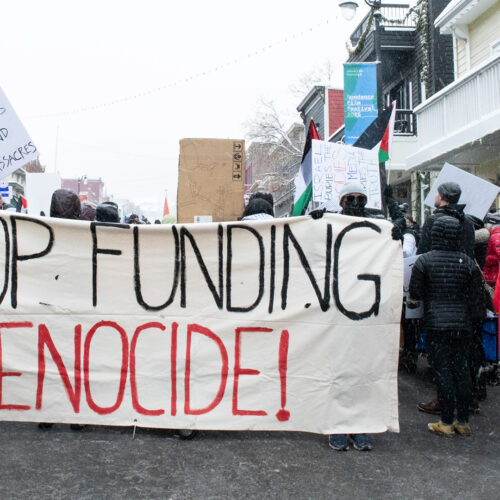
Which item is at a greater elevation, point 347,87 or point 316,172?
point 347,87

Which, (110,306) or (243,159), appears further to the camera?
(243,159)

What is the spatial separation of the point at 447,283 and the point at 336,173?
8.96ft

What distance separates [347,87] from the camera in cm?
1238

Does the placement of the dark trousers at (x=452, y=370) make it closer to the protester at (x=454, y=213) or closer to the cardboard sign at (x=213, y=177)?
the protester at (x=454, y=213)

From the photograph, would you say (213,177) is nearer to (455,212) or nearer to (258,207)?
(258,207)

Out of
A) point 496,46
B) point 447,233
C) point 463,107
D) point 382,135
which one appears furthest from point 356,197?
point 496,46

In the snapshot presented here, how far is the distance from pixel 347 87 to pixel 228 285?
9658 mm

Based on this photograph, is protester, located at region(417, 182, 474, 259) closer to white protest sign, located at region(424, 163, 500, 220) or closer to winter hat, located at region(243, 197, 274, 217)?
white protest sign, located at region(424, 163, 500, 220)

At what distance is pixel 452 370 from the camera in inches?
157

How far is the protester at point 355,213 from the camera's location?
144 inches

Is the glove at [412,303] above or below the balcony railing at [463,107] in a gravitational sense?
below

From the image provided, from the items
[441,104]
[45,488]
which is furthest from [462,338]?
[441,104]

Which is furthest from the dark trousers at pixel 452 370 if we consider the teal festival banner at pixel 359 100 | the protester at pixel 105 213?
the teal festival banner at pixel 359 100

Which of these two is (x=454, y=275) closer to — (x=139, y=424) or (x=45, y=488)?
(x=139, y=424)
